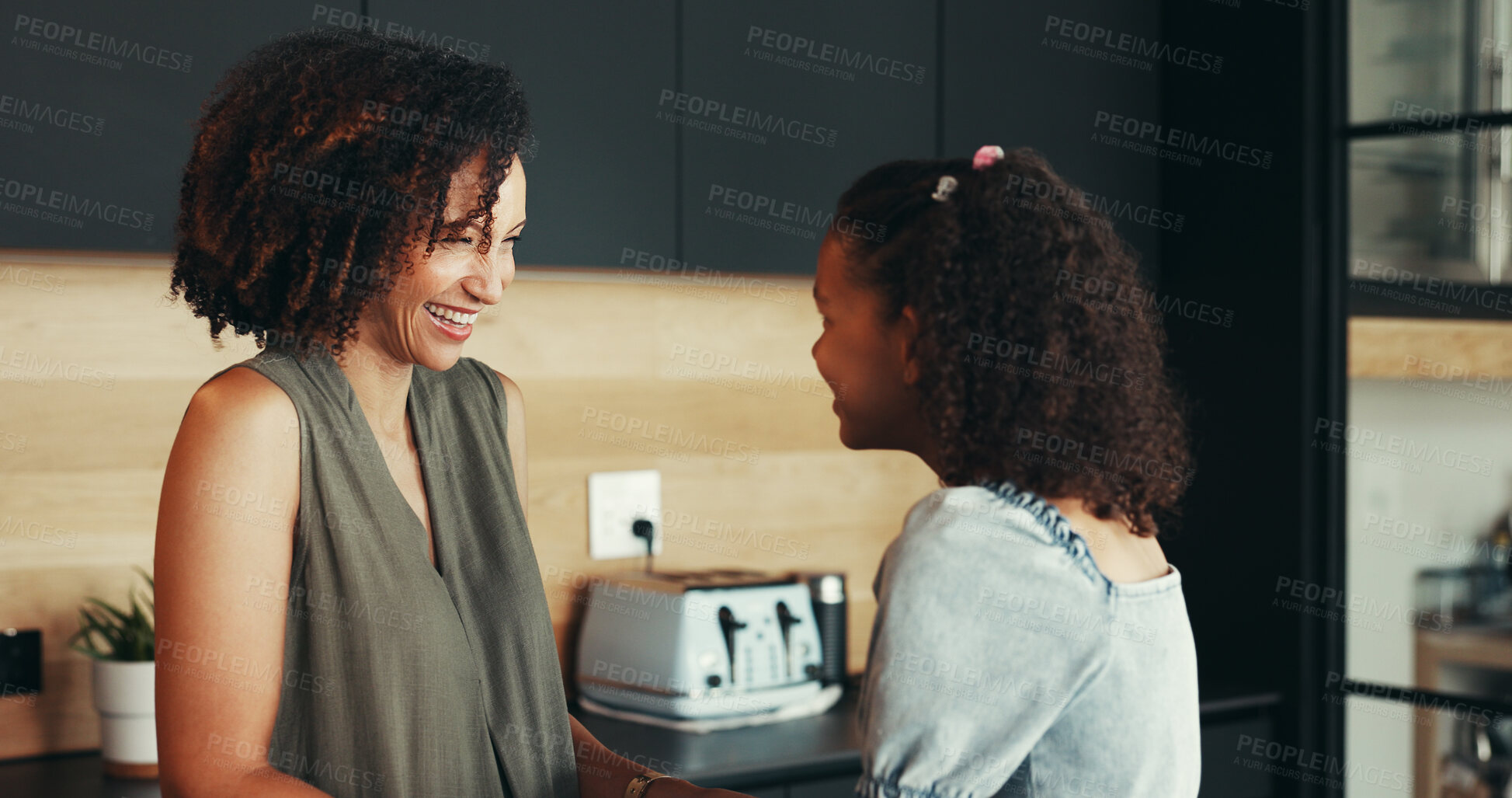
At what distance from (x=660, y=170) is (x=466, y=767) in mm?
1120

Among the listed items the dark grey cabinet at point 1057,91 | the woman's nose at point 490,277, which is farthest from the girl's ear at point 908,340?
the dark grey cabinet at point 1057,91

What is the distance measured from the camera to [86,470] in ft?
6.38

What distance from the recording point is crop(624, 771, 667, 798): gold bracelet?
127 centimetres

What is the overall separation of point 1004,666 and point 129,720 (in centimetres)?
137

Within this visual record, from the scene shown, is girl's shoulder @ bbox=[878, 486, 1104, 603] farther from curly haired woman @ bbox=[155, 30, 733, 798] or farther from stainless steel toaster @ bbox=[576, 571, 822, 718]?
stainless steel toaster @ bbox=[576, 571, 822, 718]

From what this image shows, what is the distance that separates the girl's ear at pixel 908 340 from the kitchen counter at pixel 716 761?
97 cm

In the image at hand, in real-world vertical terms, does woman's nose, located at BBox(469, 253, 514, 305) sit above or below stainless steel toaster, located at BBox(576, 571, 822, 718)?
above

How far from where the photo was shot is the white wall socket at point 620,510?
2.38m

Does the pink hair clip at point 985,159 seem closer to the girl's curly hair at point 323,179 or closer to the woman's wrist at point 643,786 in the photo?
the girl's curly hair at point 323,179

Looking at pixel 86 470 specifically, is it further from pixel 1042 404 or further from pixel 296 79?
pixel 1042 404

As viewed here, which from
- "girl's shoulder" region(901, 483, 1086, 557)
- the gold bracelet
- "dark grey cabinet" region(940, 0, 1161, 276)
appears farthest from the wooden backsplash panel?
"girl's shoulder" region(901, 483, 1086, 557)

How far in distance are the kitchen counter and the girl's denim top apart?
3.23 ft

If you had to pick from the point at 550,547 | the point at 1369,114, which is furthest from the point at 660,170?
the point at 1369,114

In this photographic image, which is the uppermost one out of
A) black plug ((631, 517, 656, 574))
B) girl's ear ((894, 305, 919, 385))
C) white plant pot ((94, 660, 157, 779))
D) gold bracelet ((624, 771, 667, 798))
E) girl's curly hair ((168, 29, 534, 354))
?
girl's curly hair ((168, 29, 534, 354))
